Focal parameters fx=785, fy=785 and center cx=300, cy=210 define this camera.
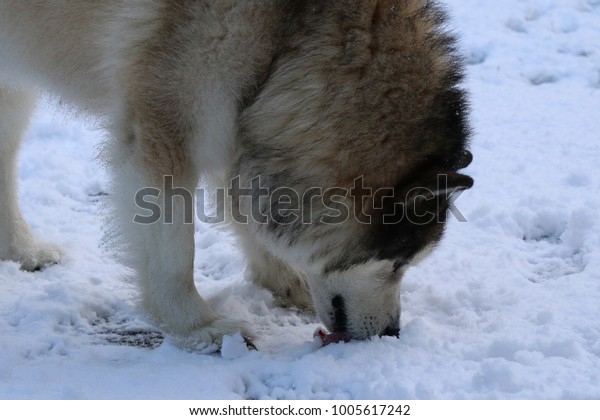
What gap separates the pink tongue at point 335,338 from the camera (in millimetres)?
3459

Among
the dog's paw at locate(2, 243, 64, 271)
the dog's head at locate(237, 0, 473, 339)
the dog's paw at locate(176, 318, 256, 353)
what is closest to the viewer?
the dog's head at locate(237, 0, 473, 339)

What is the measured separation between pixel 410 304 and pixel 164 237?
51.4 inches

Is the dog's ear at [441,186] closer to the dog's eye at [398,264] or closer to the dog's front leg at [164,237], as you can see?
the dog's eye at [398,264]

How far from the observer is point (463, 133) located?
10.9 feet

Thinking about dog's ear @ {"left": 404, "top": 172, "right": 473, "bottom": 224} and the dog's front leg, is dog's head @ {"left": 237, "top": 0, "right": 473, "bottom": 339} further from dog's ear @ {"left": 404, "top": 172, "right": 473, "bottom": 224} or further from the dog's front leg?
the dog's front leg

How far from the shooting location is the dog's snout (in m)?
3.54

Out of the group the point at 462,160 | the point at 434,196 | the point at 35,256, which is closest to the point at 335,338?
the point at 434,196

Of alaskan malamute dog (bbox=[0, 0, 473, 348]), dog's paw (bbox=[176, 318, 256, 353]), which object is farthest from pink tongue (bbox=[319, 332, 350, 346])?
dog's paw (bbox=[176, 318, 256, 353])

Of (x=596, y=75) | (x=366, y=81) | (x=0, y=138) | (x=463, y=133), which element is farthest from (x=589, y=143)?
(x=0, y=138)

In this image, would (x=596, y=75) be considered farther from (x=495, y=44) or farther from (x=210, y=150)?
(x=210, y=150)

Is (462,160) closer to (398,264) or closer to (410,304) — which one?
(398,264)

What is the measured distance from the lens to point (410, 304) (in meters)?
3.95

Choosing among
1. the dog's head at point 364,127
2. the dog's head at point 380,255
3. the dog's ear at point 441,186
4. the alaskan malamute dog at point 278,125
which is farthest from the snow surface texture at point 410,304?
the dog's ear at point 441,186
